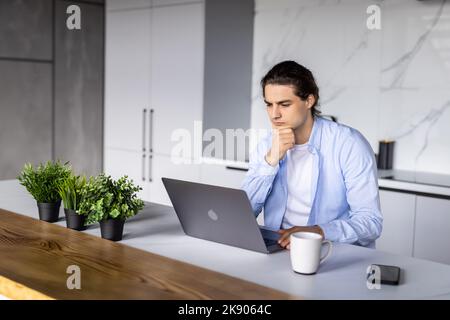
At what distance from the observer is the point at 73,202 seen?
6.95 feet

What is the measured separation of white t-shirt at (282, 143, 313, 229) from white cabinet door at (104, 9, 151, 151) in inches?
96.6

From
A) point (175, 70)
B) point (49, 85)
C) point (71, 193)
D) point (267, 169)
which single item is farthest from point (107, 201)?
point (49, 85)

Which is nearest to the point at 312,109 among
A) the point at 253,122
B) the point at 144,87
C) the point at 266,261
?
the point at 266,261

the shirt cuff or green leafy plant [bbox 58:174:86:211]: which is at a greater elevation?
the shirt cuff

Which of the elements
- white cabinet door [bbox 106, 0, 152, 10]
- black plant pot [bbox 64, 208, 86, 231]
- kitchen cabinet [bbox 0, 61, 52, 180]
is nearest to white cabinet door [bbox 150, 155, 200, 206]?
kitchen cabinet [bbox 0, 61, 52, 180]

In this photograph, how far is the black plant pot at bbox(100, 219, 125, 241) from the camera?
78.4 inches

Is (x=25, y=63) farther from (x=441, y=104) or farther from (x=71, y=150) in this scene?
(x=441, y=104)

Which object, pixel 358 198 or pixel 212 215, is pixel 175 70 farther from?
pixel 212 215

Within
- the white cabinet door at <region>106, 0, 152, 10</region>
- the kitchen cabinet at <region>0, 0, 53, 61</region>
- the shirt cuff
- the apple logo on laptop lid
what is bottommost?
the apple logo on laptop lid

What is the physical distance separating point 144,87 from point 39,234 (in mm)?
2870

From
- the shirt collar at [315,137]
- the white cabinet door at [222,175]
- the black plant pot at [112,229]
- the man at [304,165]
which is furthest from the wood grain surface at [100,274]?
the white cabinet door at [222,175]

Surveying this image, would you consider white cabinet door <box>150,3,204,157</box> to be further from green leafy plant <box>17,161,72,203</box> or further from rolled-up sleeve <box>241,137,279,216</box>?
green leafy plant <box>17,161,72,203</box>

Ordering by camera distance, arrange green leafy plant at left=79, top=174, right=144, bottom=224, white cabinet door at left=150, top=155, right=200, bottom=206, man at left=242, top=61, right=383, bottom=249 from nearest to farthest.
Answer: green leafy plant at left=79, top=174, right=144, bottom=224 → man at left=242, top=61, right=383, bottom=249 → white cabinet door at left=150, top=155, right=200, bottom=206

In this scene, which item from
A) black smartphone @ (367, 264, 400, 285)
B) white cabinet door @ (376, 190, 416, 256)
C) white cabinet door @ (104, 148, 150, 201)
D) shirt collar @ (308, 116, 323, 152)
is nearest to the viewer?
black smartphone @ (367, 264, 400, 285)
